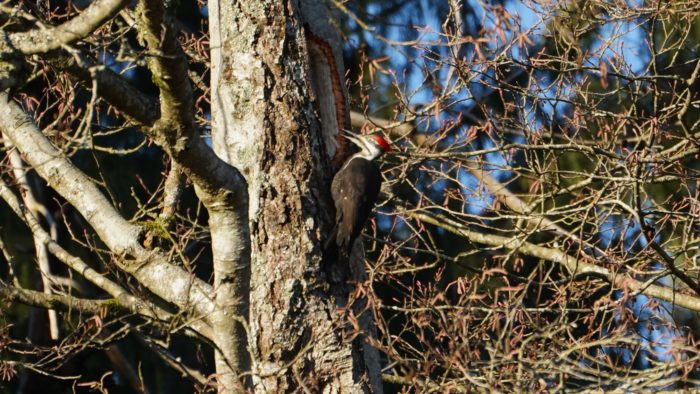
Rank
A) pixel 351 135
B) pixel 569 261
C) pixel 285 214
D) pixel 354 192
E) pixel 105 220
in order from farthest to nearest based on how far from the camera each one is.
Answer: pixel 569 261 < pixel 351 135 < pixel 354 192 < pixel 105 220 < pixel 285 214

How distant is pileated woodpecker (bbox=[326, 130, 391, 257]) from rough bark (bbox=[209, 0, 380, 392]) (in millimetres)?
73

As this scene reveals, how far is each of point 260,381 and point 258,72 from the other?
58.2 inches

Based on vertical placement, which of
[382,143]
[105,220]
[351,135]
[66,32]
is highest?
[382,143]

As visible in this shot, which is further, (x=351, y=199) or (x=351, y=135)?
(x=351, y=135)

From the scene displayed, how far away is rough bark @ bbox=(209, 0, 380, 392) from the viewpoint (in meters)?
4.39

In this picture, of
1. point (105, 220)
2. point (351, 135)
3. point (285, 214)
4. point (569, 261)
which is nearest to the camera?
point (285, 214)

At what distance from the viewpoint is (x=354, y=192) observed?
495 cm

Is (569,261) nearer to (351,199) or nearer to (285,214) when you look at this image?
(351,199)

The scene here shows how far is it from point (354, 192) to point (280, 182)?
1.82ft

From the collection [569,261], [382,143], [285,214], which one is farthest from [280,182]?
[569,261]

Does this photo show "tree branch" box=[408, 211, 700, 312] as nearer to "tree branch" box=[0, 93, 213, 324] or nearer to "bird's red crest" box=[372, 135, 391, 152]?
"bird's red crest" box=[372, 135, 391, 152]

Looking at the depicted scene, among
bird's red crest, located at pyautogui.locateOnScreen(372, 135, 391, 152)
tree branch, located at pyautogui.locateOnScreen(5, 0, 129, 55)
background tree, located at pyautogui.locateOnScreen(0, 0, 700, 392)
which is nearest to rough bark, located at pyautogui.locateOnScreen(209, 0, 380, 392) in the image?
background tree, located at pyautogui.locateOnScreen(0, 0, 700, 392)

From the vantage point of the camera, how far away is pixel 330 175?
187 inches

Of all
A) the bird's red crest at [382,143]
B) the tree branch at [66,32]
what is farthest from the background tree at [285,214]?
the bird's red crest at [382,143]
